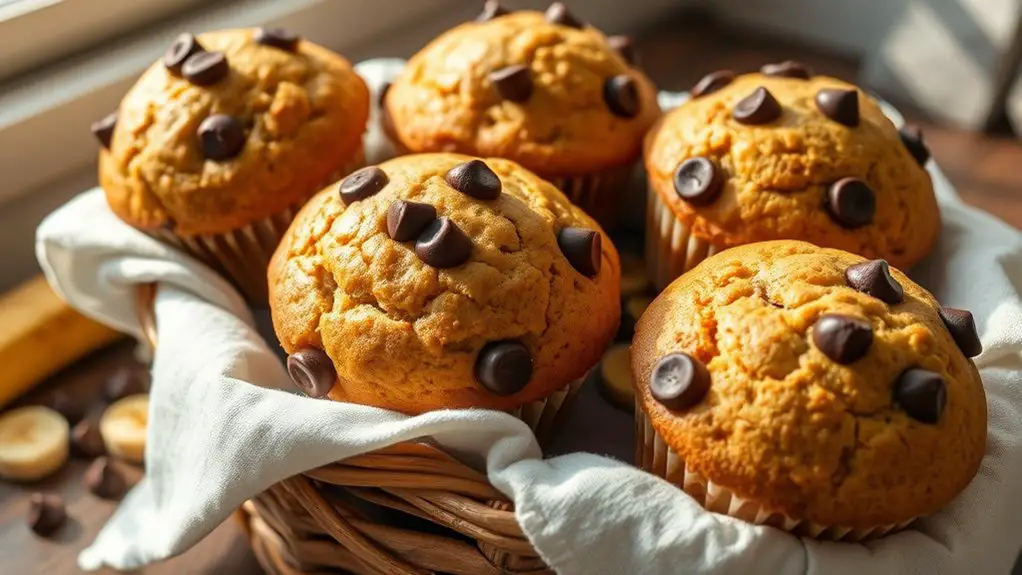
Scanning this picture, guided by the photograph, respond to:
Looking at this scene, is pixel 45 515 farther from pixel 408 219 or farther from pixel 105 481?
pixel 408 219

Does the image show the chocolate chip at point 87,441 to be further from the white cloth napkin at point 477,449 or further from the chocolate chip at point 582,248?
the chocolate chip at point 582,248

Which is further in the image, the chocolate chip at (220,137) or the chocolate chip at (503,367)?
the chocolate chip at (220,137)

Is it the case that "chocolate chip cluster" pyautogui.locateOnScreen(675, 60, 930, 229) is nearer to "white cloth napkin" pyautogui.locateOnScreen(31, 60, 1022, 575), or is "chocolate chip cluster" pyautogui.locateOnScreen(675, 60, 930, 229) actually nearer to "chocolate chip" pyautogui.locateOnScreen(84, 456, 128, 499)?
"white cloth napkin" pyautogui.locateOnScreen(31, 60, 1022, 575)

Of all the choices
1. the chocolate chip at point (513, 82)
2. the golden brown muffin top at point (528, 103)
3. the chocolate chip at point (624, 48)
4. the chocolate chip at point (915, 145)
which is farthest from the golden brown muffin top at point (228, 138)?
the chocolate chip at point (915, 145)

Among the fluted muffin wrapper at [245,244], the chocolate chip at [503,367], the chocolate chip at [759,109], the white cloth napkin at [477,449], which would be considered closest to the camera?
the white cloth napkin at [477,449]

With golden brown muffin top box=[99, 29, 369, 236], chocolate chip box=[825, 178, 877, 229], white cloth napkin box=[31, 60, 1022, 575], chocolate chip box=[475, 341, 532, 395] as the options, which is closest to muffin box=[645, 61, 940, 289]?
chocolate chip box=[825, 178, 877, 229]

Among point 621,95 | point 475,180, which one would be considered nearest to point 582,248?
point 475,180

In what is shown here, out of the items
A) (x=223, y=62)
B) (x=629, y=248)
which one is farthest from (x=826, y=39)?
(x=223, y=62)
